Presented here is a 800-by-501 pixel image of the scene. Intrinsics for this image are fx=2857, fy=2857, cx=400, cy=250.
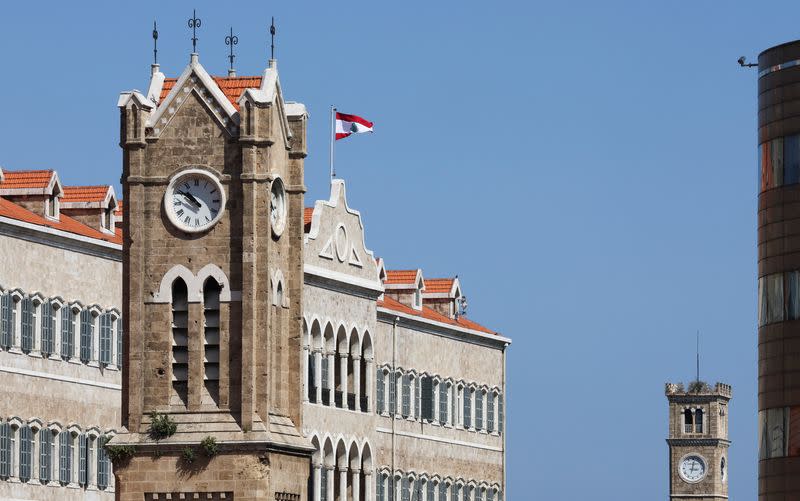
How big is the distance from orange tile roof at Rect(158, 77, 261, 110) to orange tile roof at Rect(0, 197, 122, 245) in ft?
57.3

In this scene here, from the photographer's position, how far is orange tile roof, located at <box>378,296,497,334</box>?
116 m

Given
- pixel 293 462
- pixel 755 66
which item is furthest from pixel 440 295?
pixel 293 462

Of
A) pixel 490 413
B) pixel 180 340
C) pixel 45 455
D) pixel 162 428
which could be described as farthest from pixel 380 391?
pixel 162 428

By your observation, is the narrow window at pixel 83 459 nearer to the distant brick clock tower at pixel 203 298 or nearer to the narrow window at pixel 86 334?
the narrow window at pixel 86 334

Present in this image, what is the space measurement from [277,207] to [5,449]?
2085 centimetres

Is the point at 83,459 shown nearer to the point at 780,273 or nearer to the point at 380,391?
the point at 380,391

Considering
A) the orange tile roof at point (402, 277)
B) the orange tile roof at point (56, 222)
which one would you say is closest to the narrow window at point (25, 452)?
the orange tile roof at point (56, 222)

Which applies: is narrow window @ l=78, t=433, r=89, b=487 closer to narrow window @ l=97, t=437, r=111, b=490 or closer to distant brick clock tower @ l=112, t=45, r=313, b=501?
narrow window @ l=97, t=437, r=111, b=490

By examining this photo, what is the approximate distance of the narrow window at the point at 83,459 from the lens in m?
96.1

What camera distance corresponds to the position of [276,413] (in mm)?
73625

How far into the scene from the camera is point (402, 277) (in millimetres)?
121438

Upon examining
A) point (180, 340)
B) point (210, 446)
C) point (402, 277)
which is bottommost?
point (210, 446)

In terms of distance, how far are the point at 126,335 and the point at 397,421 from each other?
42951 millimetres

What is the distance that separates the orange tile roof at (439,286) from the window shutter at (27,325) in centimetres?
3519
